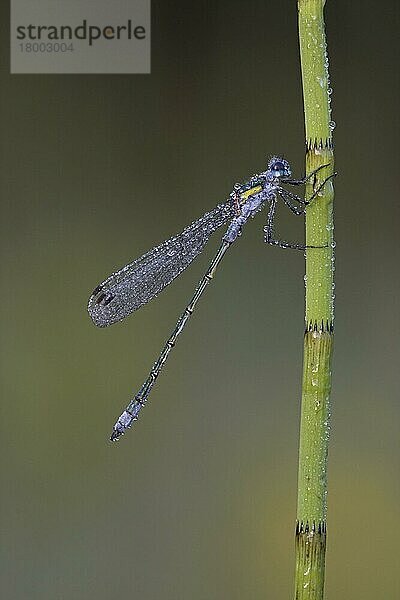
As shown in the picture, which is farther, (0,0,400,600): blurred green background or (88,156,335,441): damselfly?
(0,0,400,600): blurred green background

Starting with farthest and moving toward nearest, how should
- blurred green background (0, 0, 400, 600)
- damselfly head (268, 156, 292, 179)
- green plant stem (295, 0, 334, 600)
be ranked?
blurred green background (0, 0, 400, 600)
damselfly head (268, 156, 292, 179)
green plant stem (295, 0, 334, 600)

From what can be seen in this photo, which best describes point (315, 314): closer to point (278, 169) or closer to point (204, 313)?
point (278, 169)

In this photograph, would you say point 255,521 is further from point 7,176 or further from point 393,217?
point 7,176

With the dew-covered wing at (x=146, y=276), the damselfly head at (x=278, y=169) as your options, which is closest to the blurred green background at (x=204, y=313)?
the dew-covered wing at (x=146, y=276)

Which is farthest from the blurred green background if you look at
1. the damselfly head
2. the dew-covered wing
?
the damselfly head

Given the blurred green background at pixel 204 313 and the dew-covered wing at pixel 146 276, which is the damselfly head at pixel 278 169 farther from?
the blurred green background at pixel 204 313

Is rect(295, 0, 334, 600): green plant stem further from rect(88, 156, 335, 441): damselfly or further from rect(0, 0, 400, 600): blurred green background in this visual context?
rect(0, 0, 400, 600): blurred green background
